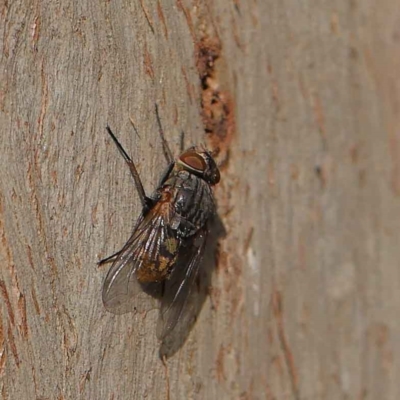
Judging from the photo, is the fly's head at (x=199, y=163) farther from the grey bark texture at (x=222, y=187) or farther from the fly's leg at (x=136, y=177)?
the fly's leg at (x=136, y=177)

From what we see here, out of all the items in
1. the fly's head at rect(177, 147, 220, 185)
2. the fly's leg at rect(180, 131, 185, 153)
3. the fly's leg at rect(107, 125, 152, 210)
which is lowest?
the fly's leg at rect(107, 125, 152, 210)

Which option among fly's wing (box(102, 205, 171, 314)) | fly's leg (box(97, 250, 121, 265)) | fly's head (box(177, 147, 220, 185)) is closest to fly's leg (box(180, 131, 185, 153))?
fly's head (box(177, 147, 220, 185))

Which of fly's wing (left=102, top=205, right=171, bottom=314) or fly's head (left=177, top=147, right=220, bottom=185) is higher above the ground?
fly's head (left=177, top=147, right=220, bottom=185)

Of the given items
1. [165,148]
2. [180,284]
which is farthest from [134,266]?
[165,148]

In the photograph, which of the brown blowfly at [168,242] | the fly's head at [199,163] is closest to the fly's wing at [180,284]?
the brown blowfly at [168,242]

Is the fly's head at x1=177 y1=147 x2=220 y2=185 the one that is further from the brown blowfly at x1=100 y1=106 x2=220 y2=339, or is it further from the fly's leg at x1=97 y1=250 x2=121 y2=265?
the fly's leg at x1=97 y1=250 x2=121 y2=265

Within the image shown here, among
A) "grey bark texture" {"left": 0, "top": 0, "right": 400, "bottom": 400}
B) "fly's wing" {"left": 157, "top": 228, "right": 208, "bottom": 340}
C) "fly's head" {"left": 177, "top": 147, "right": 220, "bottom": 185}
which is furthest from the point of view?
"fly's head" {"left": 177, "top": 147, "right": 220, "bottom": 185}

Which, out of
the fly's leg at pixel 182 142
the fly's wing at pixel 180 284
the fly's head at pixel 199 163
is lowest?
the fly's wing at pixel 180 284

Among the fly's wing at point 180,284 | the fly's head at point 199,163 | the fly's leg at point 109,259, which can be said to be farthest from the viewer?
the fly's head at point 199,163
